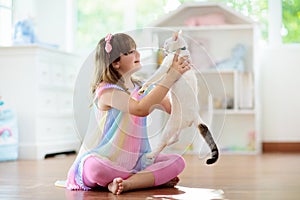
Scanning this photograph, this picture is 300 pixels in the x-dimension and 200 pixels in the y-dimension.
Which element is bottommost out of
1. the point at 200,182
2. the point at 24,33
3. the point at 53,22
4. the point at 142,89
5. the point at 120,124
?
the point at 200,182

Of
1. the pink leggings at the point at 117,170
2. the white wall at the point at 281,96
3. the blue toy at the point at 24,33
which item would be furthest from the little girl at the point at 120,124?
the white wall at the point at 281,96

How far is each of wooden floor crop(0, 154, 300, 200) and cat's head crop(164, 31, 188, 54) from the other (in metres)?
0.44

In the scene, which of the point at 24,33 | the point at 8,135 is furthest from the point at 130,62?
the point at 24,33

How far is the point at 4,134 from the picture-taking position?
3.42 m

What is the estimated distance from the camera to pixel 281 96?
13.7 ft

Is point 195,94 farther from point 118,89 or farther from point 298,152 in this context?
point 298,152

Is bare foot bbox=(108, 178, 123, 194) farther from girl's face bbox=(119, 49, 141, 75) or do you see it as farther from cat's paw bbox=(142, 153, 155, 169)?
girl's face bbox=(119, 49, 141, 75)

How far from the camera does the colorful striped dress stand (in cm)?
179

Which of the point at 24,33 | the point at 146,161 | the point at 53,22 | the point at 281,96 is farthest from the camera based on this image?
the point at 53,22

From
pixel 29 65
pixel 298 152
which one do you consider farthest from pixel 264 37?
pixel 29 65

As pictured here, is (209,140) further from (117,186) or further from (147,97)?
(117,186)

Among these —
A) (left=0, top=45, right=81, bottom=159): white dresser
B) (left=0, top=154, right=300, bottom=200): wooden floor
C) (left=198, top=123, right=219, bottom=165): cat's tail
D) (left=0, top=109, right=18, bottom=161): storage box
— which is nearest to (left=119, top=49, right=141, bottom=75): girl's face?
(left=198, top=123, right=219, bottom=165): cat's tail

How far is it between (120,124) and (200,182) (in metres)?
0.54

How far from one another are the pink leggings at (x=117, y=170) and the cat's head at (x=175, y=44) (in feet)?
1.22
